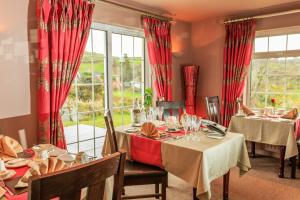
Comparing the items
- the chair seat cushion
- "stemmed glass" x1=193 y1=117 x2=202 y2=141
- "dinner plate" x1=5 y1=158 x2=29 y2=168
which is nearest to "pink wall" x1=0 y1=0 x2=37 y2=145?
"dinner plate" x1=5 y1=158 x2=29 y2=168

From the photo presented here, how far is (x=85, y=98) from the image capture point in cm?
327

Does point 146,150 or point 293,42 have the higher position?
point 293,42

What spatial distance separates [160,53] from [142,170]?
2.30 m

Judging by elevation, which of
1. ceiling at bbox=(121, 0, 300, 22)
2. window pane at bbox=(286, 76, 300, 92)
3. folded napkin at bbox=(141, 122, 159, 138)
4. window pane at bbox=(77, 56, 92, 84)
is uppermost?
ceiling at bbox=(121, 0, 300, 22)

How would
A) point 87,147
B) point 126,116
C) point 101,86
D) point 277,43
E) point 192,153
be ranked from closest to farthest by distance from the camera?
point 192,153
point 87,147
point 101,86
point 126,116
point 277,43

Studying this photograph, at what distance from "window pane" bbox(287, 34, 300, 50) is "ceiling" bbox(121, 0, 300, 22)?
42 cm

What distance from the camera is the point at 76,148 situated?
3.21 metres

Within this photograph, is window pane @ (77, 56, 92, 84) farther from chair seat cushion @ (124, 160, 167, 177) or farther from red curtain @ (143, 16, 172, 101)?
chair seat cushion @ (124, 160, 167, 177)

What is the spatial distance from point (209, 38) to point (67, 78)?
281 cm

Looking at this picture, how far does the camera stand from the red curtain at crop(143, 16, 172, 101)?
3816 millimetres

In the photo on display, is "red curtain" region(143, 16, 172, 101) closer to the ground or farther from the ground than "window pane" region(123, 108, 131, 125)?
farther from the ground

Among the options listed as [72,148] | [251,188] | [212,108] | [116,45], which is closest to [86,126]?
[72,148]

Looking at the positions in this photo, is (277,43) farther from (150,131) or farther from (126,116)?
(150,131)

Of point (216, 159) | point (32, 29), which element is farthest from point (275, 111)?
point (32, 29)
